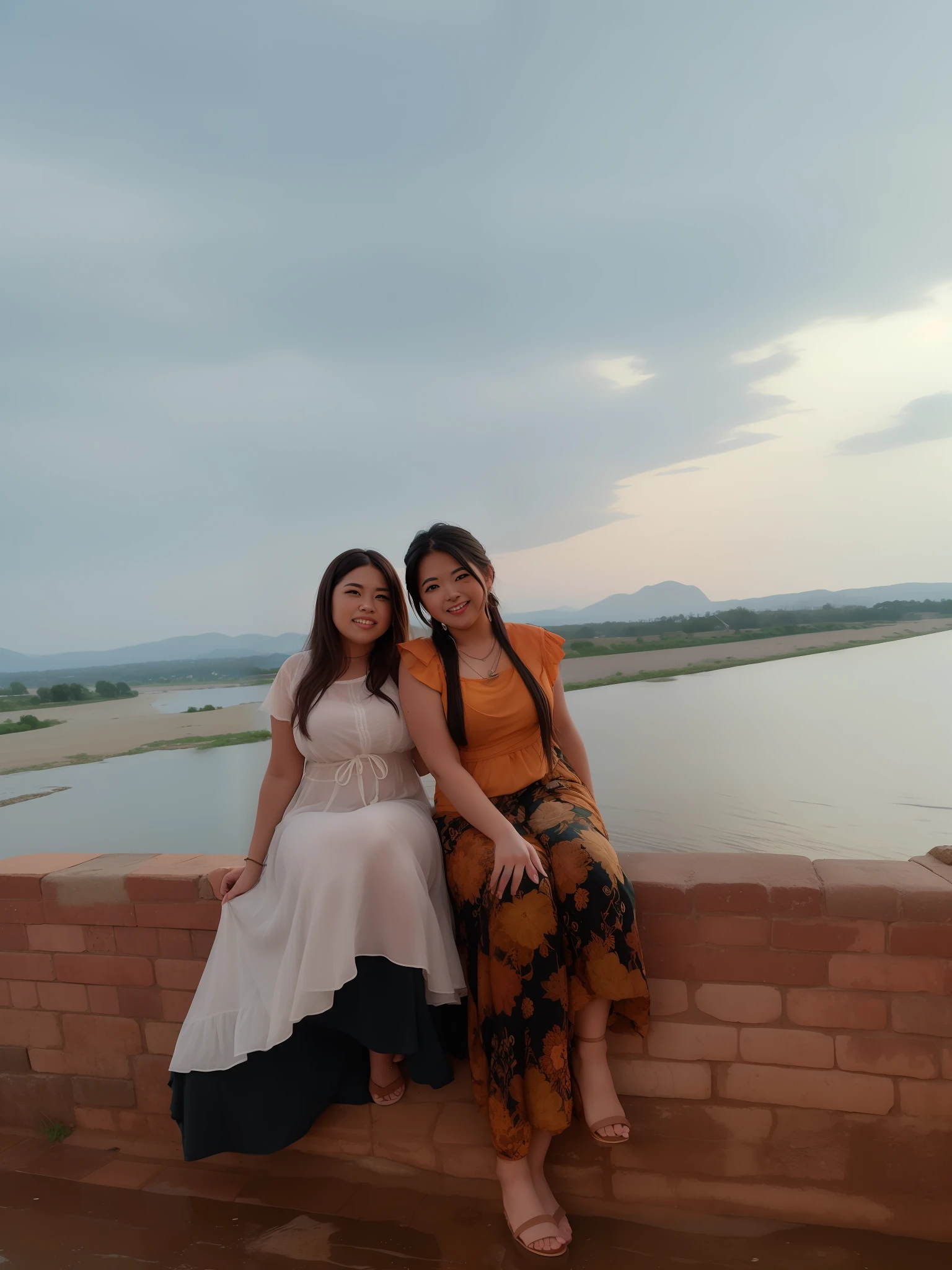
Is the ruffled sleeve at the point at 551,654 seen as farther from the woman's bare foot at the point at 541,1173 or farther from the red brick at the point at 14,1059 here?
the red brick at the point at 14,1059

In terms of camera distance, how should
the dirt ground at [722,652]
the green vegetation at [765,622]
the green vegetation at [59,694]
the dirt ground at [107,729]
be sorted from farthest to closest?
→ the green vegetation at [59,694] → the dirt ground at [107,729] → the dirt ground at [722,652] → the green vegetation at [765,622]

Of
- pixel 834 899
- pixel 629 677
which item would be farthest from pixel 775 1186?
pixel 629 677

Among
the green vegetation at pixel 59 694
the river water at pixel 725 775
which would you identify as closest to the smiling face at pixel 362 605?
the river water at pixel 725 775

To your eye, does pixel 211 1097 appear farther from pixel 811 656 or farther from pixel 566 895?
pixel 811 656

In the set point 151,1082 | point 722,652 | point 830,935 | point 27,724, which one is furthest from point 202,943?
point 27,724

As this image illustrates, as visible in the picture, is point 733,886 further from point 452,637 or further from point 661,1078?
point 452,637

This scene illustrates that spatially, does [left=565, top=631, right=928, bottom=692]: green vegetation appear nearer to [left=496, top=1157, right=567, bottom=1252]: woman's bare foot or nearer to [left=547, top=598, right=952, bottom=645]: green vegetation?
[left=547, top=598, right=952, bottom=645]: green vegetation

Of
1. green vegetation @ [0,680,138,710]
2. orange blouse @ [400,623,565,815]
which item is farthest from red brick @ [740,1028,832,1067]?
green vegetation @ [0,680,138,710]

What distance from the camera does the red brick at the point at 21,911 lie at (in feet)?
7.94

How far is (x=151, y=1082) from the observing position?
235cm

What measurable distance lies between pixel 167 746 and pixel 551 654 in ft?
35.2

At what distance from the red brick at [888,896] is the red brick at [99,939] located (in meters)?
2.11

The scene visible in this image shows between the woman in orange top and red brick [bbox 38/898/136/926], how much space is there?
1080 millimetres

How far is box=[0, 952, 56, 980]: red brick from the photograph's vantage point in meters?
2.44
